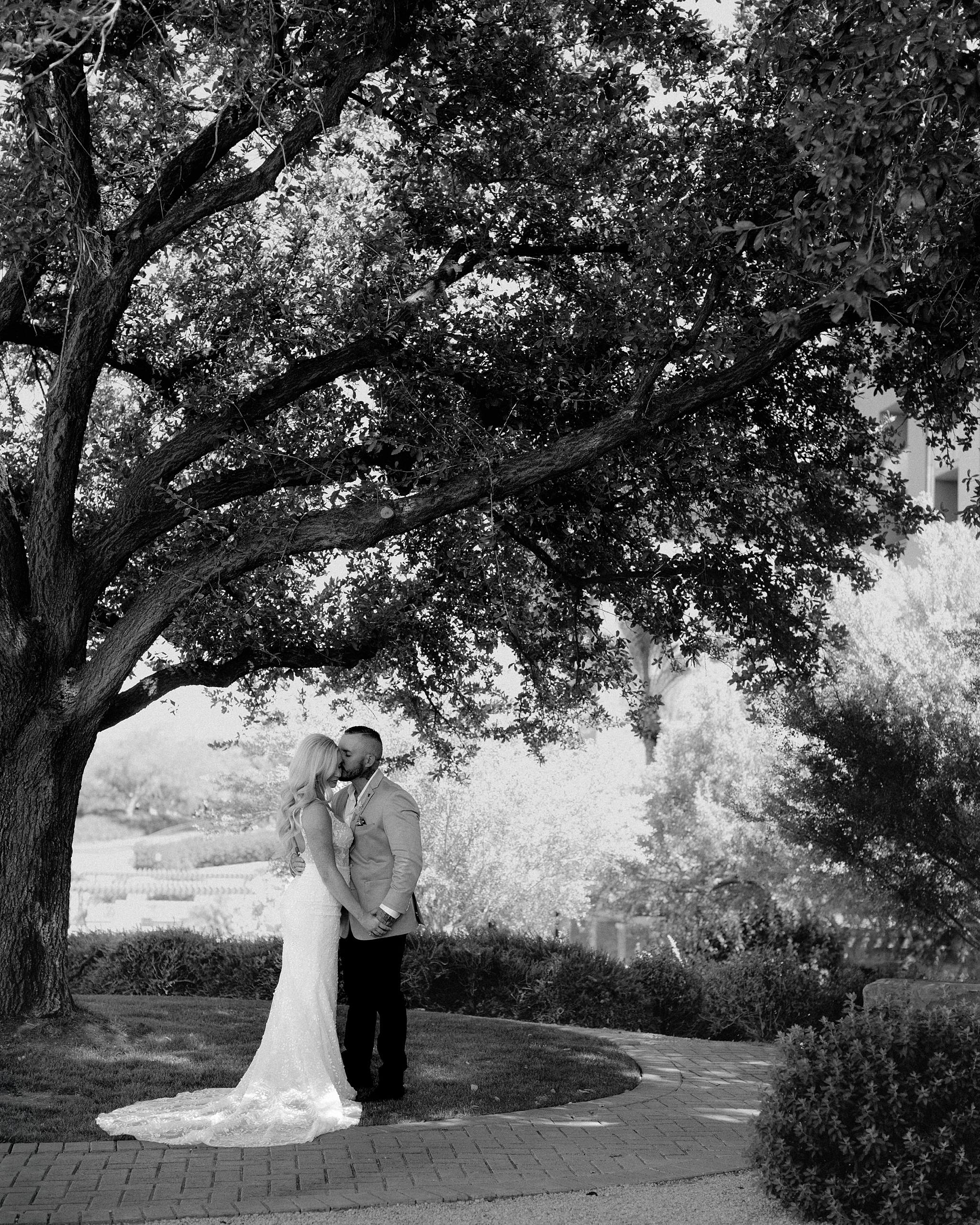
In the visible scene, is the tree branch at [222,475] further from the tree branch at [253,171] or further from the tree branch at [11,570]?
the tree branch at [253,171]

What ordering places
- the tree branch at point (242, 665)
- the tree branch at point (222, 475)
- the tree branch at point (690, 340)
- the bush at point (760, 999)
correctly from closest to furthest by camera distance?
1. the tree branch at point (690, 340)
2. the tree branch at point (222, 475)
3. the tree branch at point (242, 665)
4. the bush at point (760, 999)

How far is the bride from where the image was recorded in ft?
21.2

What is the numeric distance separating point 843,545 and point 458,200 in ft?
17.6

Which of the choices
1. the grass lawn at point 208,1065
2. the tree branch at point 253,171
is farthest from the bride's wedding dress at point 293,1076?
the tree branch at point 253,171

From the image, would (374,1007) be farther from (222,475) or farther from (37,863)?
(222,475)

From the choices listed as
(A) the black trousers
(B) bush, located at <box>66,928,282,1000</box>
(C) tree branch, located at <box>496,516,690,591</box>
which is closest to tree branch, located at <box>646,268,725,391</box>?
(C) tree branch, located at <box>496,516,690,591</box>

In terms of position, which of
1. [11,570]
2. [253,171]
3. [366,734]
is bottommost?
[366,734]

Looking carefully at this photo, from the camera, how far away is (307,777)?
6.95 metres

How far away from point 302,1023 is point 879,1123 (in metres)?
3.24

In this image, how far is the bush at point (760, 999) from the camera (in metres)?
12.5

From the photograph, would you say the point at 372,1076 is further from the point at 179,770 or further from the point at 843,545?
the point at 179,770

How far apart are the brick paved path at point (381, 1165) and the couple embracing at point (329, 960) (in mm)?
311

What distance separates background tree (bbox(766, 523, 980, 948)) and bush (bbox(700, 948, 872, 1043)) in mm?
2030

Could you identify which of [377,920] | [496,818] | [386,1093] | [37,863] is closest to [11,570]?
[37,863]
